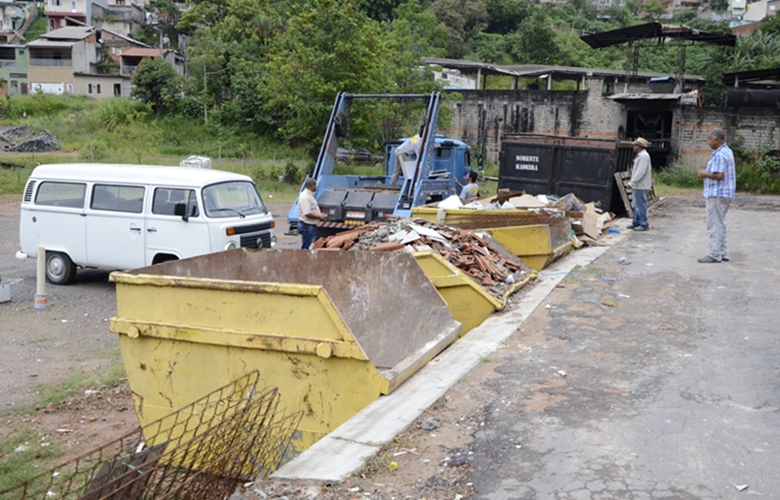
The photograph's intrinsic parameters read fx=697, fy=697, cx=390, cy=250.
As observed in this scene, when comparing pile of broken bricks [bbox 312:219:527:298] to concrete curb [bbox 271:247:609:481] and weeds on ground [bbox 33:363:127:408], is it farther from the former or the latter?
weeds on ground [bbox 33:363:127:408]

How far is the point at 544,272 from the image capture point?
994 cm

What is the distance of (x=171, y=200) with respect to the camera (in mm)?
10555

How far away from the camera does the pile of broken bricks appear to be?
333 inches

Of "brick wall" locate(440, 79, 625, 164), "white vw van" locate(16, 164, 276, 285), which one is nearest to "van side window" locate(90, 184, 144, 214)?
"white vw van" locate(16, 164, 276, 285)

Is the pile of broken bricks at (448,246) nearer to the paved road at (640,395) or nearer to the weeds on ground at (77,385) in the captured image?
the paved road at (640,395)

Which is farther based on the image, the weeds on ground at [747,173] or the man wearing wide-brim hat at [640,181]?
the weeds on ground at [747,173]

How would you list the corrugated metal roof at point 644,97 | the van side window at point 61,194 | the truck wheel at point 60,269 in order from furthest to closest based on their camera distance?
the corrugated metal roof at point 644,97, the truck wheel at point 60,269, the van side window at point 61,194

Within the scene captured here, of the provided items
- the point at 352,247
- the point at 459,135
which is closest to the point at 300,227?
the point at 352,247

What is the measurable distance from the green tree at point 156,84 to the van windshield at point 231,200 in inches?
1347

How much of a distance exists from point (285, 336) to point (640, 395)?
2670 mm

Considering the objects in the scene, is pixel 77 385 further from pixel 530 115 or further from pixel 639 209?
pixel 530 115

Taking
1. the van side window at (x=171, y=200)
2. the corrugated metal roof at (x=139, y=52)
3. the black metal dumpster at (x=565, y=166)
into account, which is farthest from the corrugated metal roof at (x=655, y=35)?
the corrugated metal roof at (x=139, y=52)

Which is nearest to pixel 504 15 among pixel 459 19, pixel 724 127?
pixel 459 19

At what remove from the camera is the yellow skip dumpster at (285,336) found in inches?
201
